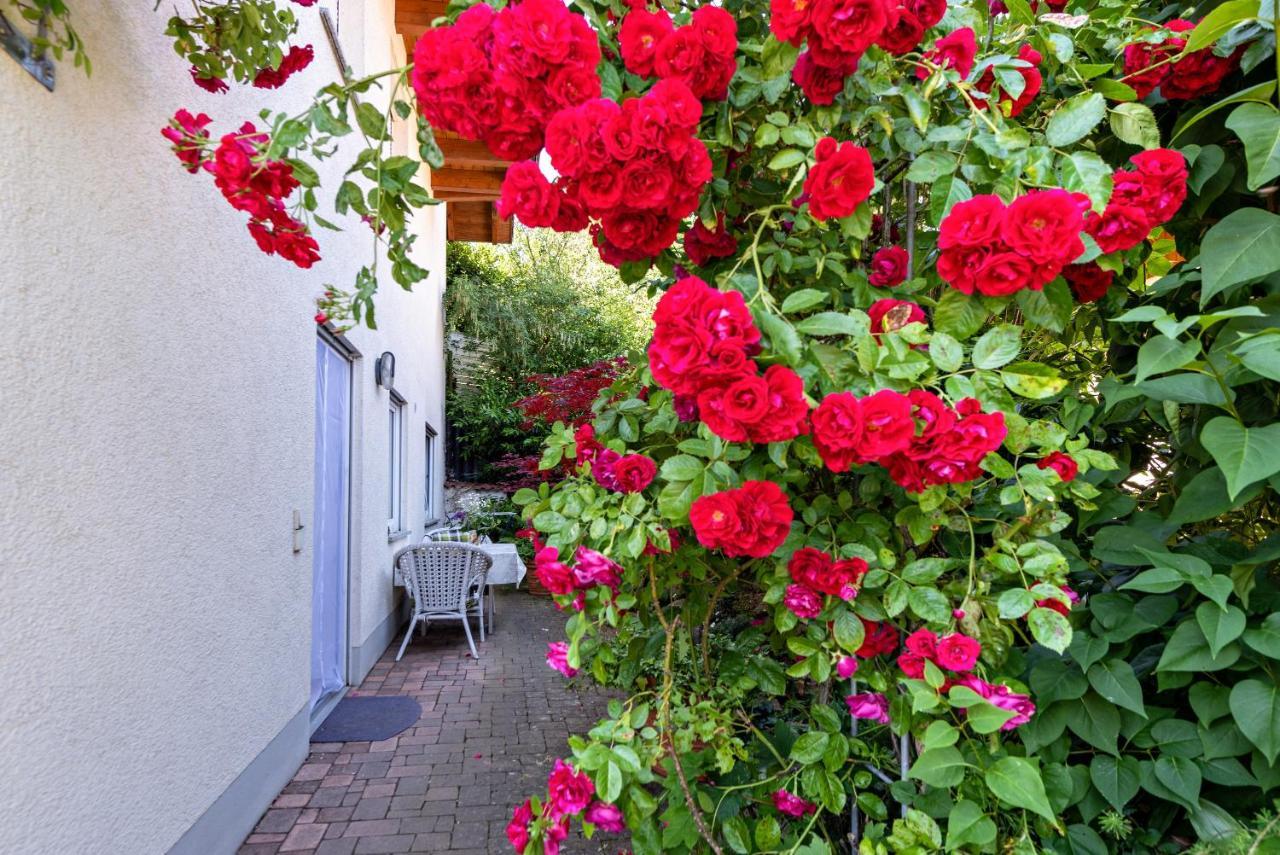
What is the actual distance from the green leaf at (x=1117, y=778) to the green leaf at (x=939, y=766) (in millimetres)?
293

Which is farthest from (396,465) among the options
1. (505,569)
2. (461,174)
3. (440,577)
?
(461,174)

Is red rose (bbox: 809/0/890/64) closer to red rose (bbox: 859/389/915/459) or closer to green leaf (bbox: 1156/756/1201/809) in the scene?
red rose (bbox: 859/389/915/459)

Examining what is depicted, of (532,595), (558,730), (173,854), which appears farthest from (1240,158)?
(532,595)

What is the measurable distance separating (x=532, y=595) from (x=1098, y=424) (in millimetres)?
8042

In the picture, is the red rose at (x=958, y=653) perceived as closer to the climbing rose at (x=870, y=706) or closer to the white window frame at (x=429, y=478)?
the climbing rose at (x=870, y=706)

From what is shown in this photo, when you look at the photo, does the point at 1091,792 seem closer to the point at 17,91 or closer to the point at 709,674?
the point at 709,674

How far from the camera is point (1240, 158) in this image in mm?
1271

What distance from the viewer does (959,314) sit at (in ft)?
3.60

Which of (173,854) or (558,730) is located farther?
(558,730)

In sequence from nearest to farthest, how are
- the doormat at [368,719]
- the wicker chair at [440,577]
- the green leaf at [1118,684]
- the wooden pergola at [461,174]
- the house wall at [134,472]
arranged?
the green leaf at [1118,684], the house wall at [134,472], the doormat at [368,719], the wicker chair at [440,577], the wooden pergola at [461,174]

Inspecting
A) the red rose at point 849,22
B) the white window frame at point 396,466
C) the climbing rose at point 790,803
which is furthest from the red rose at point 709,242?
the white window frame at point 396,466

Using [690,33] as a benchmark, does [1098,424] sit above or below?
below

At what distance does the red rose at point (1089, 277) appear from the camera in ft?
4.05

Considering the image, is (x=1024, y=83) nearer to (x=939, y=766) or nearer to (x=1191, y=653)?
(x=1191, y=653)
